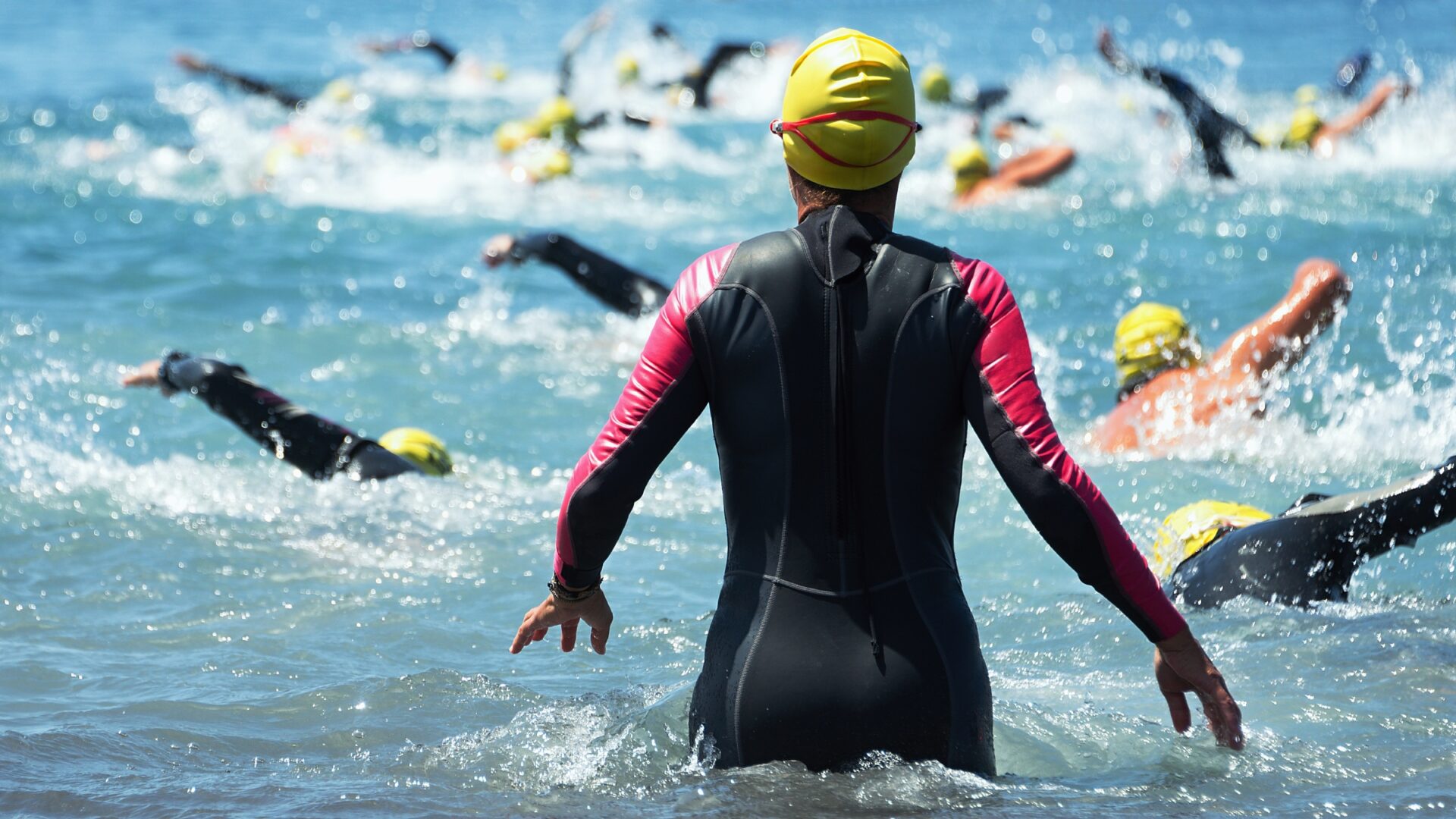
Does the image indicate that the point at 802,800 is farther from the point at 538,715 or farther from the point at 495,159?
the point at 495,159

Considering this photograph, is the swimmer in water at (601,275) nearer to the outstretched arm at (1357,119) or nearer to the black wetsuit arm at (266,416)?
the black wetsuit arm at (266,416)

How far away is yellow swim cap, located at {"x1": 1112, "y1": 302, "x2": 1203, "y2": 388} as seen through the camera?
7184 millimetres

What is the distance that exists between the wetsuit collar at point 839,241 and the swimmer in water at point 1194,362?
12.6 ft

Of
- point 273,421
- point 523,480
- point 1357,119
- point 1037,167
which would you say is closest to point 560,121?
point 1037,167

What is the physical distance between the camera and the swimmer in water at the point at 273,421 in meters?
6.13

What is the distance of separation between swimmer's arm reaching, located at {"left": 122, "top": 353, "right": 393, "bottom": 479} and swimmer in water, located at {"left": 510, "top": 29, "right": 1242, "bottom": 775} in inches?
138

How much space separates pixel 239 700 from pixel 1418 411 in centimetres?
639

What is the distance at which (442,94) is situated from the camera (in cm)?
Answer: 2669

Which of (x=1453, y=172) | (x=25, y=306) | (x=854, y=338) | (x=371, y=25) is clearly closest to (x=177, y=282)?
(x=25, y=306)

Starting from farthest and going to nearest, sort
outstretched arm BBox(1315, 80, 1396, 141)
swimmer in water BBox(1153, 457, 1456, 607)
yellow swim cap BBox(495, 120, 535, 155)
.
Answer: yellow swim cap BBox(495, 120, 535, 155), outstretched arm BBox(1315, 80, 1396, 141), swimmer in water BBox(1153, 457, 1456, 607)

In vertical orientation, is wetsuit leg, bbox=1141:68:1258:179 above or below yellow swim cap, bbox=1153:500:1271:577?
above

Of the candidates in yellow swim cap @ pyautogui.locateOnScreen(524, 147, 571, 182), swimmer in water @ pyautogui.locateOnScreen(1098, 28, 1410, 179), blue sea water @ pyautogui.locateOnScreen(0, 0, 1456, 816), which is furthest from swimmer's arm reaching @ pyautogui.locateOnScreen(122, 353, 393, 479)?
yellow swim cap @ pyautogui.locateOnScreen(524, 147, 571, 182)

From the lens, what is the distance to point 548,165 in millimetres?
16828

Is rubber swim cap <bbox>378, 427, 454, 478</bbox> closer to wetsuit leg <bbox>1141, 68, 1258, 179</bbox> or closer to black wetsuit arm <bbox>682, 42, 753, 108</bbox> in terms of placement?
wetsuit leg <bbox>1141, 68, 1258, 179</bbox>
